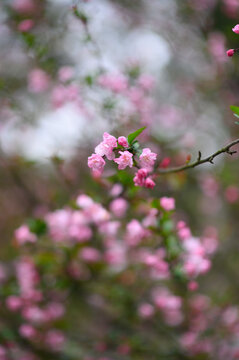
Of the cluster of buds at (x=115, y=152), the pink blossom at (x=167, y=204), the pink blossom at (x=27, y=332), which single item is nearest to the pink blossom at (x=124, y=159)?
the cluster of buds at (x=115, y=152)

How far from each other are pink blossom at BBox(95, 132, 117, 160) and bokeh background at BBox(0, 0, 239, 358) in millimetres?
854

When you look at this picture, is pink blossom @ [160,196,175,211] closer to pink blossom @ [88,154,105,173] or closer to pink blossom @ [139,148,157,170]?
pink blossom @ [139,148,157,170]

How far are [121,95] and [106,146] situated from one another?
4.53ft

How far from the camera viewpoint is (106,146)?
1.16m

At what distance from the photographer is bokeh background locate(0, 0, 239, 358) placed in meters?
2.42

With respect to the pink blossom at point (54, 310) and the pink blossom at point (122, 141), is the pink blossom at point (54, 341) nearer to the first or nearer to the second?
the pink blossom at point (54, 310)

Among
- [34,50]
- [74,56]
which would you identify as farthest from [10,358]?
[74,56]

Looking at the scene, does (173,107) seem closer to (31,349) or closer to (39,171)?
(39,171)

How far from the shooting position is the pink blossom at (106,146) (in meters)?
1.16

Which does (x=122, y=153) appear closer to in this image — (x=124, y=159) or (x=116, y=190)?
(x=124, y=159)

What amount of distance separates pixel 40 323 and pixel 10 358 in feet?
1.06

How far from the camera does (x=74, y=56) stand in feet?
12.1

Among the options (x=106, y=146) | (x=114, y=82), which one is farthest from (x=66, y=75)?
(x=106, y=146)

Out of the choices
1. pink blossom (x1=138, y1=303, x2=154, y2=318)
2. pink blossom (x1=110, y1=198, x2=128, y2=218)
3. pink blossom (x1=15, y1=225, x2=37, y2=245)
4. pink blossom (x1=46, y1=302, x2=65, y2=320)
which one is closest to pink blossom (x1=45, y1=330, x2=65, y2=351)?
pink blossom (x1=46, y1=302, x2=65, y2=320)
